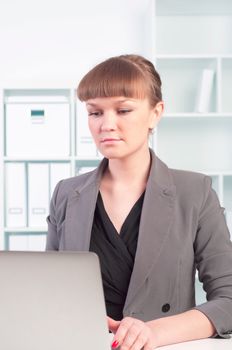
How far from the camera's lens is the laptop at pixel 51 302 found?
0.93 m

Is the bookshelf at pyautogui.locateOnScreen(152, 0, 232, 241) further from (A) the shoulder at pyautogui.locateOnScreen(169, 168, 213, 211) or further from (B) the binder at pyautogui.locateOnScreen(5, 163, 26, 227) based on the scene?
(A) the shoulder at pyautogui.locateOnScreen(169, 168, 213, 211)

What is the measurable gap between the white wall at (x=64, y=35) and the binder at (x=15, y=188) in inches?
25.2

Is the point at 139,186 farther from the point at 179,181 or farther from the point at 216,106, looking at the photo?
the point at 216,106

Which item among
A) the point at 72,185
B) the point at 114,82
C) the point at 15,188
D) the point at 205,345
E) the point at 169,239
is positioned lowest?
the point at 15,188

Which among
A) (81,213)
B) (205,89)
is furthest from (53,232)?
(205,89)

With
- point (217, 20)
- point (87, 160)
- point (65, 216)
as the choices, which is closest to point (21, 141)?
point (87, 160)

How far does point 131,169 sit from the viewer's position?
165 centimetres

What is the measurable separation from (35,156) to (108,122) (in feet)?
6.93

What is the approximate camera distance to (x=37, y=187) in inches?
139

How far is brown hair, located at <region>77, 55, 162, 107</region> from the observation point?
1.47 metres

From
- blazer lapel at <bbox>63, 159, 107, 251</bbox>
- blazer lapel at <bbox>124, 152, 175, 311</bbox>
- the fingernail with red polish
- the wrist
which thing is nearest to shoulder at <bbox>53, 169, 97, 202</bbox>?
blazer lapel at <bbox>63, 159, 107, 251</bbox>

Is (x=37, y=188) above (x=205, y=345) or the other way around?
the other way around

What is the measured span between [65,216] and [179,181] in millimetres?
307

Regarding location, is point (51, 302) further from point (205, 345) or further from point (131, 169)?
point (131, 169)
